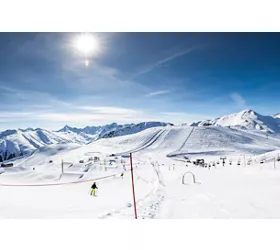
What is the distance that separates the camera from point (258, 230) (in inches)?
78.7

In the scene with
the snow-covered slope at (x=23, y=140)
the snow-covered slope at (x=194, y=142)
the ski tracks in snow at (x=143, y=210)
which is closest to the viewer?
the ski tracks in snow at (x=143, y=210)

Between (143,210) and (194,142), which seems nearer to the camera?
(143,210)

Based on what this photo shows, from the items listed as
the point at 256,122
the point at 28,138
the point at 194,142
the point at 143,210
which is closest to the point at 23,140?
the point at 28,138

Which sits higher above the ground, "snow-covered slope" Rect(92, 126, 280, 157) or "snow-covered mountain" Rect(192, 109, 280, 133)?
"snow-covered mountain" Rect(192, 109, 280, 133)

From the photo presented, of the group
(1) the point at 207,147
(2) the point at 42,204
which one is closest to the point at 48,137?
(1) the point at 207,147

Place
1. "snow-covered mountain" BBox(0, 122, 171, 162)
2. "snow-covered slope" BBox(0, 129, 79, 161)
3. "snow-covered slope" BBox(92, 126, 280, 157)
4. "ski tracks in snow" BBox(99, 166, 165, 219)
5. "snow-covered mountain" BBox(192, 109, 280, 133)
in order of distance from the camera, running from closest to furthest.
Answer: "ski tracks in snow" BBox(99, 166, 165, 219)
"snow-covered slope" BBox(92, 126, 280, 157)
"snow-covered mountain" BBox(0, 122, 171, 162)
"snow-covered mountain" BBox(192, 109, 280, 133)
"snow-covered slope" BBox(0, 129, 79, 161)

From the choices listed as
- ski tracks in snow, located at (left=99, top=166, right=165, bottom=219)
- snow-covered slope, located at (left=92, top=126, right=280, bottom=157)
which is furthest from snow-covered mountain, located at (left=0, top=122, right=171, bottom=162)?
ski tracks in snow, located at (left=99, top=166, right=165, bottom=219)

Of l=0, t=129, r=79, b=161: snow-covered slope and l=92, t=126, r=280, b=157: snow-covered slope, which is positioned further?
l=0, t=129, r=79, b=161: snow-covered slope

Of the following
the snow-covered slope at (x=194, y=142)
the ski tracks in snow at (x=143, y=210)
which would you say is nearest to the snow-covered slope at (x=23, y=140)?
the snow-covered slope at (x=194, y=142)

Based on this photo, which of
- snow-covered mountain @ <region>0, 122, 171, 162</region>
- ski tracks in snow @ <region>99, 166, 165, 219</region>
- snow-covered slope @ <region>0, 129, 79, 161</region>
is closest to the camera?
ski tracks in snow @ <region>99, 166, 165, 219</region>

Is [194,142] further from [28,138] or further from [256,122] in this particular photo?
[28,138]

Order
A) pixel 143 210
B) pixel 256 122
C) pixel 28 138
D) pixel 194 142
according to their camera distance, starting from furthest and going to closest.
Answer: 1. pixel 28 138
2. pixel 256 122
3. pixel 194 142
4. pixel 143 210

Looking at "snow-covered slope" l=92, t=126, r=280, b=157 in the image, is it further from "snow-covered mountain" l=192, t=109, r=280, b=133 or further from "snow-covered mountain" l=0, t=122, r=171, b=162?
"snow-covered mountain" l=192, t=109, r=280, b=133

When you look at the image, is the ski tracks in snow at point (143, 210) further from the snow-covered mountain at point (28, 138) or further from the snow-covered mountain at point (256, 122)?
the snow-covered mountain at point (256, 122)
